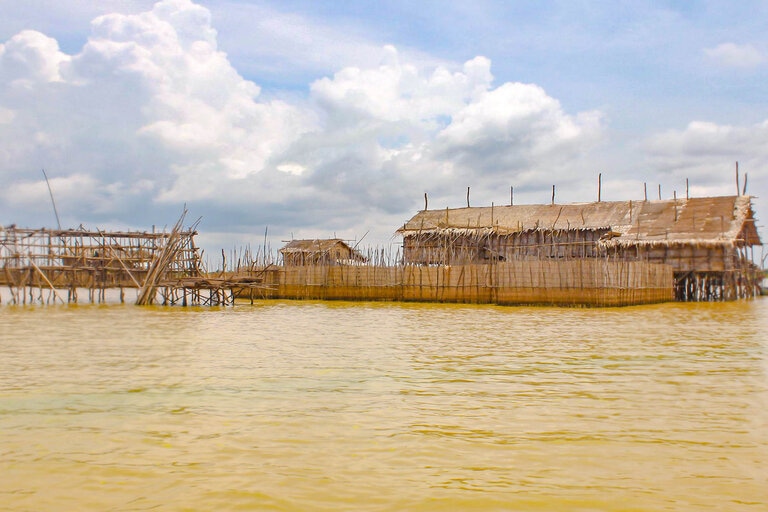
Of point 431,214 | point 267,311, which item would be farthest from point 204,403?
point 431,214

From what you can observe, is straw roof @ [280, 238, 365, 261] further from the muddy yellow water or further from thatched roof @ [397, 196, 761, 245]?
the muddy yellow water

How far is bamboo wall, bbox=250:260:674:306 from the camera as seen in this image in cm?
2186

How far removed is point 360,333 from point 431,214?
2477cm

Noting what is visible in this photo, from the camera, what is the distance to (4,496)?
413 cm

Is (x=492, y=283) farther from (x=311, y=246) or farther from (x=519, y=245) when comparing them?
(x=311, y=246)

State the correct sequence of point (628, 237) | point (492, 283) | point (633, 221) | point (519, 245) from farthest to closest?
point (633, 221), point (519, 245), point (628, 237), point (492, 283)

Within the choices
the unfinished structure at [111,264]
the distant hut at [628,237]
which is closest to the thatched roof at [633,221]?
the distant hut at [628,237]

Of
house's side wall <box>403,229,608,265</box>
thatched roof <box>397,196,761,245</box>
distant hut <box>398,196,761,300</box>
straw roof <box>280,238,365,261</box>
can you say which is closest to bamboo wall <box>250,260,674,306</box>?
distant hut <box>398,196,761,300</box>

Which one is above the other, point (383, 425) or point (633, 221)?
point (633, 221)

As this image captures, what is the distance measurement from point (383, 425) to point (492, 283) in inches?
728

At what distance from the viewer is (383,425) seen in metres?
5.86

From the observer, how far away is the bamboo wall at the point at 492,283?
21.9 meters

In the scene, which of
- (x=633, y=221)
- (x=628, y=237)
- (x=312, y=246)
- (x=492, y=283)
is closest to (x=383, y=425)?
(x=492, y=283)

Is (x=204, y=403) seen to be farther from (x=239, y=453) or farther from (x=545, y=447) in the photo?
(x=545, y=447)
